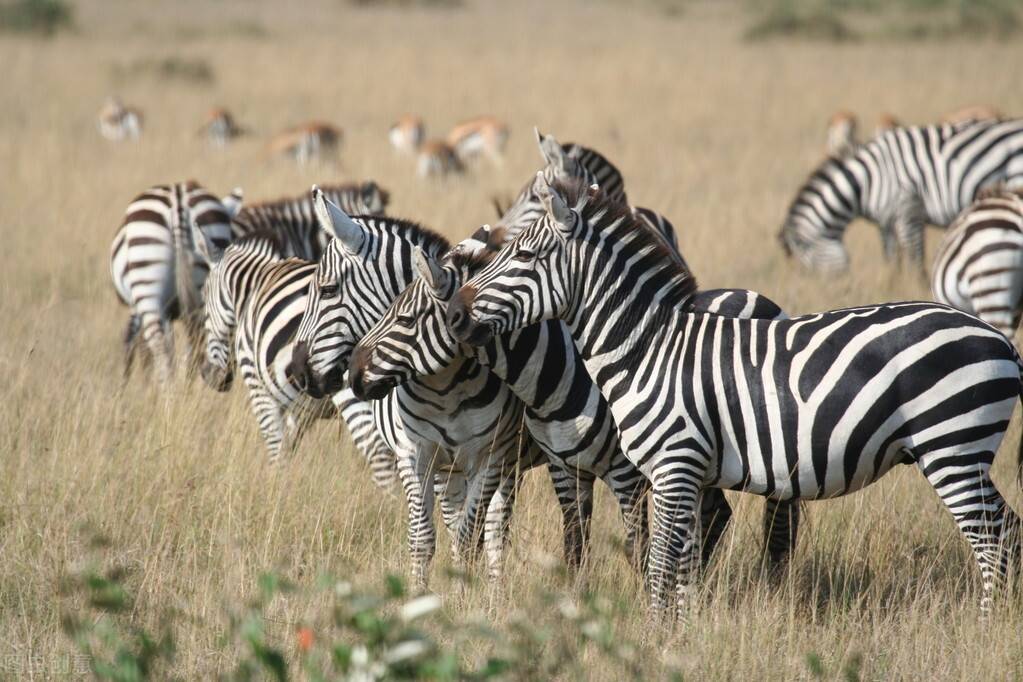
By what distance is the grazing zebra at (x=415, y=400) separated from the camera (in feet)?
16.2

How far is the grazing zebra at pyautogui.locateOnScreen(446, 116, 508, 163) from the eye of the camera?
63.1 feet

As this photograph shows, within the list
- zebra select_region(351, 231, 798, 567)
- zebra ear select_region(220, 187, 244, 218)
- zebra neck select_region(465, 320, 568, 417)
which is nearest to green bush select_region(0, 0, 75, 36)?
zebra ear select_region(220, 187, 244, 218)

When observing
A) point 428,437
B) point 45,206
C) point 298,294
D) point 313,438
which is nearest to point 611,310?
point 428,437

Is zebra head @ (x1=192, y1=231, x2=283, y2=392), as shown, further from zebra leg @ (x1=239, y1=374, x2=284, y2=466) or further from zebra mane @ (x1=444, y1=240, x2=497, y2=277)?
zebra mane @ (x1=444, y1=240, x2=497, y2=277)

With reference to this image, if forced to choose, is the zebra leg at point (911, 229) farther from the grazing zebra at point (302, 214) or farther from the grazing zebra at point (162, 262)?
the grazing zebra at point (162, 262)

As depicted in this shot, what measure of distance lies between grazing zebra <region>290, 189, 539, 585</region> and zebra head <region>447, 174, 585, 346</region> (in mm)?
560

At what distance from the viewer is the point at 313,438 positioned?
6.88m

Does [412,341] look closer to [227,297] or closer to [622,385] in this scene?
[622,385]

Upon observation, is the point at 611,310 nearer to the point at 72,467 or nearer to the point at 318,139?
the point at 72,467

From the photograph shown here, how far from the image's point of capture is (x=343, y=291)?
5066 mm

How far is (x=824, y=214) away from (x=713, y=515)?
7.78 metres

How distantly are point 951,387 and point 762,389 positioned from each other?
677mm

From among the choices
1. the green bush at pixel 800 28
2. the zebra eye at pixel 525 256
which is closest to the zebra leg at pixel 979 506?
the zebra eye at pixel 525 256

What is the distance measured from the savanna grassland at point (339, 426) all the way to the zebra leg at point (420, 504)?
4.1 inches
